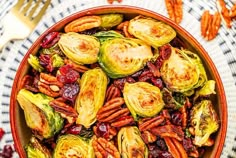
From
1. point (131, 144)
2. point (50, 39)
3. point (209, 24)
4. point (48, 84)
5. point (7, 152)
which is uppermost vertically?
point (209, 24)

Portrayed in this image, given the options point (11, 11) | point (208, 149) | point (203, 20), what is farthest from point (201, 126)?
point (11, 11)

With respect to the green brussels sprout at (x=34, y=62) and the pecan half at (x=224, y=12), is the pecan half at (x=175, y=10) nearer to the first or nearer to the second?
the pecan half at (x=224, y=12)

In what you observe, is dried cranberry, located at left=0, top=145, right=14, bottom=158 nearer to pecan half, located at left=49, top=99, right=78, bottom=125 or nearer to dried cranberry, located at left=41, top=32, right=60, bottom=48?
pecan half, located at left=49, top=99, right=78, bottom=125

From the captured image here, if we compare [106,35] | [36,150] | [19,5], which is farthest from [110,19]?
[36,150]

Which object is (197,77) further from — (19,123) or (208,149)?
(19,123)

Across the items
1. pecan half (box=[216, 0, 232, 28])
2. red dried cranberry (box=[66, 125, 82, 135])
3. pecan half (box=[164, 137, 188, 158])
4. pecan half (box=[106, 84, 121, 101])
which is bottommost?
red dried cranberry (box=[66, 125, 82, 135])

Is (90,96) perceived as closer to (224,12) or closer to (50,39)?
(50,39)

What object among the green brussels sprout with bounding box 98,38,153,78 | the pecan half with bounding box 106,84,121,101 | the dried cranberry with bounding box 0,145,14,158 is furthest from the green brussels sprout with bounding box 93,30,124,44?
the dried cranberry with bounding box 0,145,14,158
